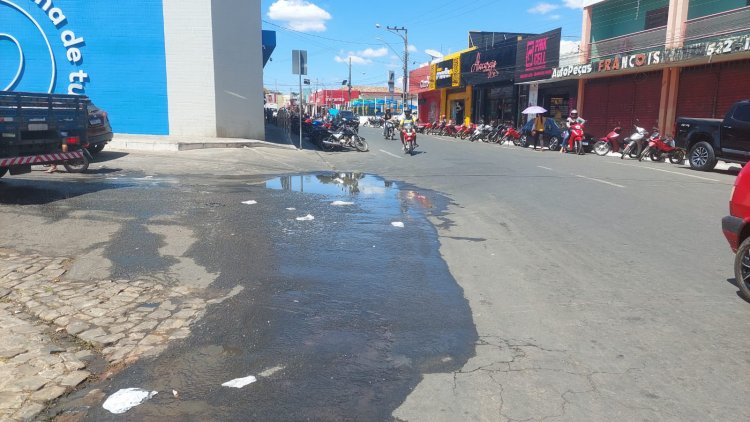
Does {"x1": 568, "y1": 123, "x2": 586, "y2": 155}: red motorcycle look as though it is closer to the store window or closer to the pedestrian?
the pedestrian

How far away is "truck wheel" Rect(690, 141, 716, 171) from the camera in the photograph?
1641cm

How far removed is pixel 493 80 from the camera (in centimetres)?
3856

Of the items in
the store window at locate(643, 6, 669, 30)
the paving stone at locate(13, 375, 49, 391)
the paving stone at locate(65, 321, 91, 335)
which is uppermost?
the store window at locate(643, 6, 669, 30)

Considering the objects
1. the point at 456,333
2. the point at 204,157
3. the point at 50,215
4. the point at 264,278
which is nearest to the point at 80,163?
the point at 204,157

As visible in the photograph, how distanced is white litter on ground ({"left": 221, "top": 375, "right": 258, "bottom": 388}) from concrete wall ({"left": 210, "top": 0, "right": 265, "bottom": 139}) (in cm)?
1892

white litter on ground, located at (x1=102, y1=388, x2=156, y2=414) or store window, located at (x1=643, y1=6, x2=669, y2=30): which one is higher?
store window, located at (x1=643, y1=6, x2=669, y2=30)

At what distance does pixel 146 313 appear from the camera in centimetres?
476

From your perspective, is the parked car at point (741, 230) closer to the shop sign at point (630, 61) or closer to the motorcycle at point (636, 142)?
the motorcycle at point (636, 142)

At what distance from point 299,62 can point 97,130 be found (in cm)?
719

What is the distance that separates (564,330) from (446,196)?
6.96 m

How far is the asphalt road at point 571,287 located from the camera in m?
3.47

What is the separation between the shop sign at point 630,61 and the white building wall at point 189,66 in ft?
57.2

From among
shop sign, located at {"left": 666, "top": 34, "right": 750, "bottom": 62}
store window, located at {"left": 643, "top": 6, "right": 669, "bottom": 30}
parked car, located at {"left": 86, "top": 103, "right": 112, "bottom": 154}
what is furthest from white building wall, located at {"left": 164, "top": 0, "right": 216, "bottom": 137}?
store window, located at {"left": 643, "top": 6, "right": 669, "bottom": 30}

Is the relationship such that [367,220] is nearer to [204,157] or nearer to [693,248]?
[693,248]
